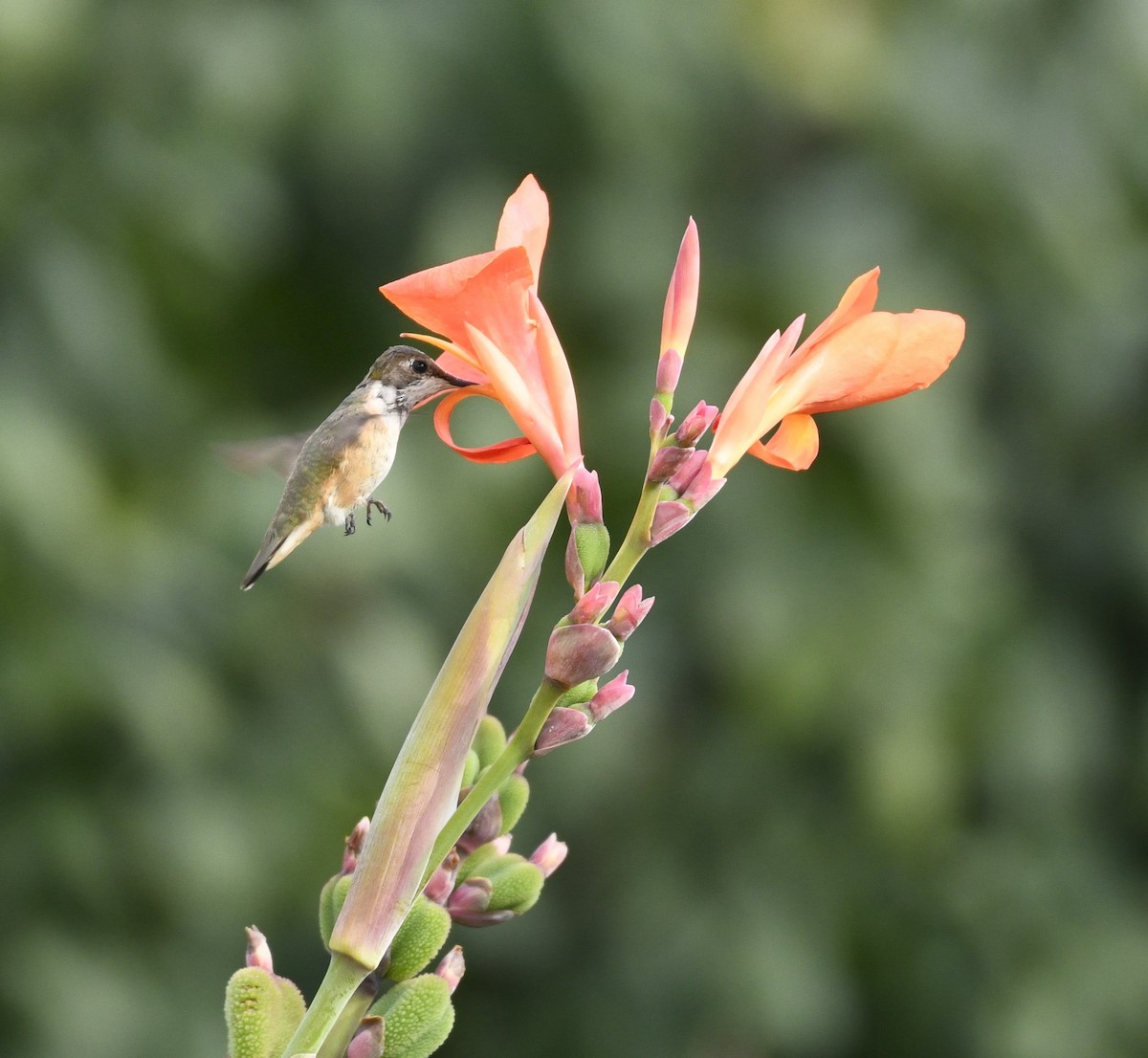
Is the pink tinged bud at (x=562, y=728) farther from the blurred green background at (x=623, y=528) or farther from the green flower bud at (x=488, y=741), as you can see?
the blurred green background at (x=623, y=528)

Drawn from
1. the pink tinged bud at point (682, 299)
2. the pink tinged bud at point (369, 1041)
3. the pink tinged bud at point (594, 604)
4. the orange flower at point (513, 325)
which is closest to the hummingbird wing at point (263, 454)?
the orange flower at point (513, 325)

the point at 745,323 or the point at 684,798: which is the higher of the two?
the point at 745,323

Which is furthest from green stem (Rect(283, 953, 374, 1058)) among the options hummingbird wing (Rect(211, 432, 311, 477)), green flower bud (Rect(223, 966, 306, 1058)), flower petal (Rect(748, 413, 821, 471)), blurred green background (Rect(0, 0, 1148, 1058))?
blurred green background (Rect(0, 0, 1148, 1058))

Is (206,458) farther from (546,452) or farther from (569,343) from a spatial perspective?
(546,452)

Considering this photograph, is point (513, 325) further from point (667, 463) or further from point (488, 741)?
point (488, 741)

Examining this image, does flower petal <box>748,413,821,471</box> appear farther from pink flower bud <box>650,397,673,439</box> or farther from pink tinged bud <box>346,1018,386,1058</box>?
pink tinged bud <box>346,1018,386,1058</box>

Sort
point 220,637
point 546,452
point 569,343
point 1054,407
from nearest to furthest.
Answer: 1. point 546,452
2. point 220,637
3. point 569,343
4. point 1054,407

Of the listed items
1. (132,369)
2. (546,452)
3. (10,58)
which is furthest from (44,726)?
(546,452)
